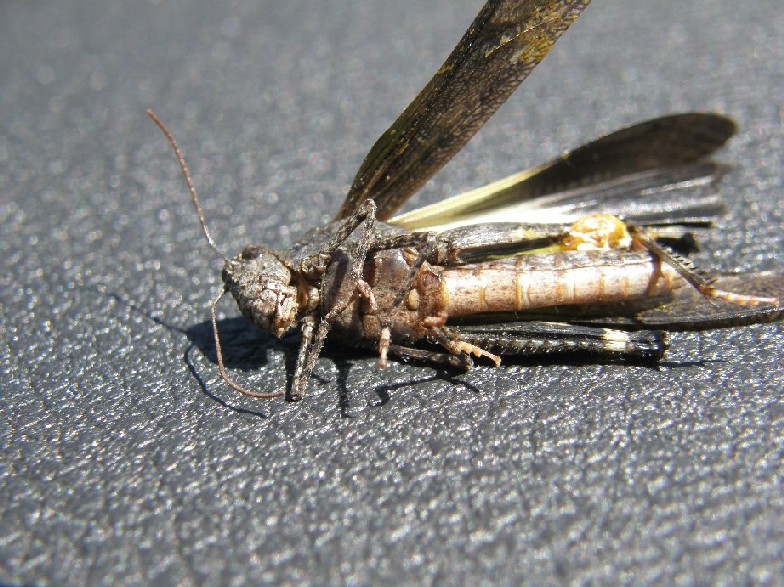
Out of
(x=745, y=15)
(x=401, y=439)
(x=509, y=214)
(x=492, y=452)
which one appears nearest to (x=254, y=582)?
(x=401, y=439)

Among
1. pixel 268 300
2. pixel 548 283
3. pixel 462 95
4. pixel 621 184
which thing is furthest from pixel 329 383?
pixel 621 184

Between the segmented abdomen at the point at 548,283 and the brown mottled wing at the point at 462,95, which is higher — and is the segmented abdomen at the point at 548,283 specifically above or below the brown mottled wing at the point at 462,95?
below

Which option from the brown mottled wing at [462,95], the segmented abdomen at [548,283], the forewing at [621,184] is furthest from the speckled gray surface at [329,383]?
the brown mottled wing at [462,95]

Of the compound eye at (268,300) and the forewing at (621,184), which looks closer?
the compound eye at (268,300)

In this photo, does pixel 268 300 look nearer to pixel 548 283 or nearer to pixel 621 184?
pixel 548 283

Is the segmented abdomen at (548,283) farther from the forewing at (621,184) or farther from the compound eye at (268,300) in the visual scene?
the compound eye at (268,300)

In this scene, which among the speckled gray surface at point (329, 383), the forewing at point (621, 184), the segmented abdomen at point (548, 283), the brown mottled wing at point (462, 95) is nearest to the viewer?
the speckled gray surface at point (329, 383)

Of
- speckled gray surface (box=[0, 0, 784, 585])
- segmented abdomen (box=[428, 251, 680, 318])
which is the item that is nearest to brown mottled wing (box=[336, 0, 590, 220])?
segmented abdomen (box=[428, 251, 680, 318])

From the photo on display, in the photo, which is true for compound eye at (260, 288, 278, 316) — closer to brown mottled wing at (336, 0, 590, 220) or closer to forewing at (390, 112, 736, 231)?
brown mottled wing at (336, 0, 590, 220)
